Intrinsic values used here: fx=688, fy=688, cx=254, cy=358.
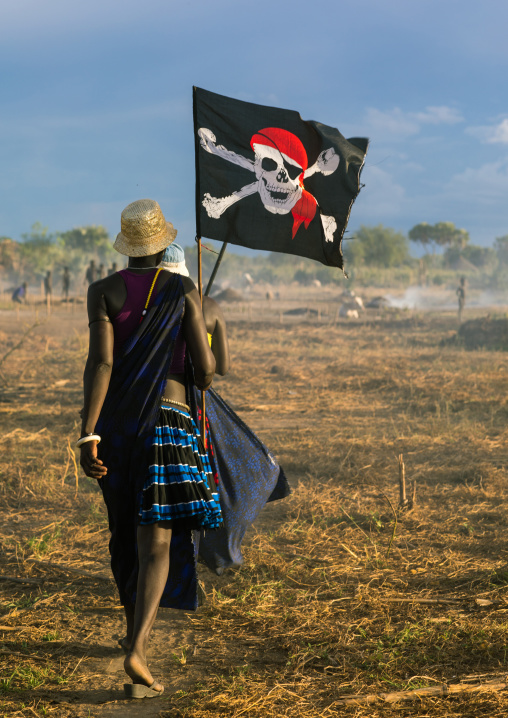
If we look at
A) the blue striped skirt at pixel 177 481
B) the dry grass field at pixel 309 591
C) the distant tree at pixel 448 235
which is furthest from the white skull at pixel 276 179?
the distant tree at pixel 448 235

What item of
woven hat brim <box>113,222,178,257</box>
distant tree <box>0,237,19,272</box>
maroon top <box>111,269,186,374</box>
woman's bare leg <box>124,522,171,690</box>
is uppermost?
distant tree <box>0,237,19,272</box>

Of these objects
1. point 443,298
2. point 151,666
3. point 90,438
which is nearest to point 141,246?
point 90,438

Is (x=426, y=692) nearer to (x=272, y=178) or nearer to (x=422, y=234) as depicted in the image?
(x=272, y=178)

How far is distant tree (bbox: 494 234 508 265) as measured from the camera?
3878 inches

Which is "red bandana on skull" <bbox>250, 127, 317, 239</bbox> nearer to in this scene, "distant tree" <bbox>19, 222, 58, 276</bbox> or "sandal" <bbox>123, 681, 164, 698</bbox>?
"sandal" <bbox>123, 681, 164, 698</bbox>

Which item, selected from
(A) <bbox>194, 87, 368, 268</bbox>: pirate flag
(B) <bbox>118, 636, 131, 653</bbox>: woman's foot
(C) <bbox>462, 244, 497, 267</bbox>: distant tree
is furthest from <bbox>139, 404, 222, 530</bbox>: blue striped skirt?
(C) <bbox>462, 244, 497, 267</bbox>: distant tree

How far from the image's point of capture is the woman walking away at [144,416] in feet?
8.39

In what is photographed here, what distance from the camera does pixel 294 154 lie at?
3799mm

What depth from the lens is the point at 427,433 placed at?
783 cm

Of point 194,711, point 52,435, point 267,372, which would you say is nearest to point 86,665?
point 194,711

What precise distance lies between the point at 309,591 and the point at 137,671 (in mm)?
1378

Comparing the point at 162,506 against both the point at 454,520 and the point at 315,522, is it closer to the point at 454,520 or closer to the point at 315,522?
the point at 315,522

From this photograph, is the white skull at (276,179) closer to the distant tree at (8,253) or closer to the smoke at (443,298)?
the smoke at (443,298)

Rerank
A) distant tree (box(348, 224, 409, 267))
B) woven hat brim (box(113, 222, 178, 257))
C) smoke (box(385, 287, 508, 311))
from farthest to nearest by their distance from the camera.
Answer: distant tree (box(348, 224, 409, 267)) < smoke (box(385, 287, 508, 311)) < woven hat brim (box(113, 222, 178, 257))
